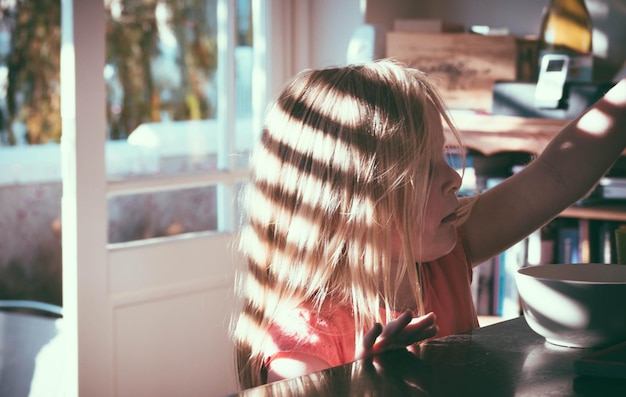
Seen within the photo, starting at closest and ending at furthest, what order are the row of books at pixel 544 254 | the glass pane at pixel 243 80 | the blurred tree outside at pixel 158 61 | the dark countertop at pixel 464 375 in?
the dark countertop at pixel 464 375, the row of books at pixel 544 254, the blurred tree outside at pixel 158 61, the glass pane at pixel 243 80

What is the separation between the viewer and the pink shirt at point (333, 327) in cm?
103

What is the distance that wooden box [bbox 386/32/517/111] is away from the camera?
8.56 feet

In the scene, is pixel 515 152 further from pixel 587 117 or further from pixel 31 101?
pixel 31 101

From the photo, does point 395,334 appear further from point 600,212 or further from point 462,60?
point 462,60

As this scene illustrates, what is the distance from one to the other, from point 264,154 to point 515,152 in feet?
5.52

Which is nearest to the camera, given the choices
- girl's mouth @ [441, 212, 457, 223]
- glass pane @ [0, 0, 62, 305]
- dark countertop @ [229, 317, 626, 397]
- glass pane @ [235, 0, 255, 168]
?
dark countertop @ [229, 317, 626, 397]

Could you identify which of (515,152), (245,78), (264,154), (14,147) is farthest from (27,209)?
(264,154)

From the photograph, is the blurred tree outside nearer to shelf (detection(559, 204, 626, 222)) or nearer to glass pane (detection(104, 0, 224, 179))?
glass pane (detection(104, 0, 224, 179))

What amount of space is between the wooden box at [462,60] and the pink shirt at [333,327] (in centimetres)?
145

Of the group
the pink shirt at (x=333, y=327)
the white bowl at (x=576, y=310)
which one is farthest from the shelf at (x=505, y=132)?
the white bowl at (x=576, y=310)

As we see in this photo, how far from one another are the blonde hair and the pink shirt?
0.7 inches

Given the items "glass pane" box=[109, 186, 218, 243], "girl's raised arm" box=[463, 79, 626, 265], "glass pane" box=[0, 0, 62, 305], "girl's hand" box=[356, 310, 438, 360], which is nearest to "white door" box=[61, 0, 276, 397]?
"glass pane" box=[109, 186, 218, 243]

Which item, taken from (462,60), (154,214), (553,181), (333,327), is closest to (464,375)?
(333,327)

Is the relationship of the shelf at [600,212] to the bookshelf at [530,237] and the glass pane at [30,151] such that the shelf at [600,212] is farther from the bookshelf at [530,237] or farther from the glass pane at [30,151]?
the glass pane at [30,151]
